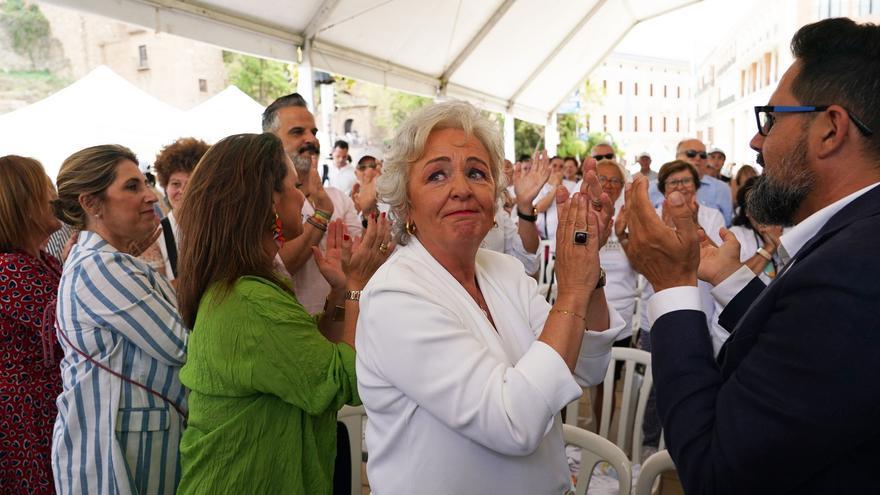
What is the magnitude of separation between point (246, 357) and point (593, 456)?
118 cm

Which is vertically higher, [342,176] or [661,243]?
[342,176]

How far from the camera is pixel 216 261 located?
6.19 ft

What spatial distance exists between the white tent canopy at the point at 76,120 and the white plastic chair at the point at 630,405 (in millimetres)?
6497

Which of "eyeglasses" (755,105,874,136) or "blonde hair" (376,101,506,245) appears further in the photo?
"blonde hair" (376,101,506,245)

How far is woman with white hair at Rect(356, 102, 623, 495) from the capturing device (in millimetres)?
1290

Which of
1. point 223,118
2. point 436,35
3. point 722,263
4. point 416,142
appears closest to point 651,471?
point 722,263

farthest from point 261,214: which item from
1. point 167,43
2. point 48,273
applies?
point 167,43

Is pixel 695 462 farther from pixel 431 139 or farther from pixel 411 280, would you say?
pixel 431 139

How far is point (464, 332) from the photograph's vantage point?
1.36m

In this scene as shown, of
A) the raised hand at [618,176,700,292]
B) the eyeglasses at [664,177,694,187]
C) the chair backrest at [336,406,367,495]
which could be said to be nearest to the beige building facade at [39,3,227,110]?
the eyeglasses at [664,177,694,187]

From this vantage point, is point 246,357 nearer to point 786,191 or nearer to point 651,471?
point 651,471

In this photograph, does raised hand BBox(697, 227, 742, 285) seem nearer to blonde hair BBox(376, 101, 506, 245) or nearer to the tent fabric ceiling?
blonde hair BBox(376, 101, 506, 245)

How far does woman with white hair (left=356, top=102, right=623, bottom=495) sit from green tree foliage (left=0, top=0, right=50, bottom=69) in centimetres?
3956

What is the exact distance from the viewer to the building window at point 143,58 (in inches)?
1359
